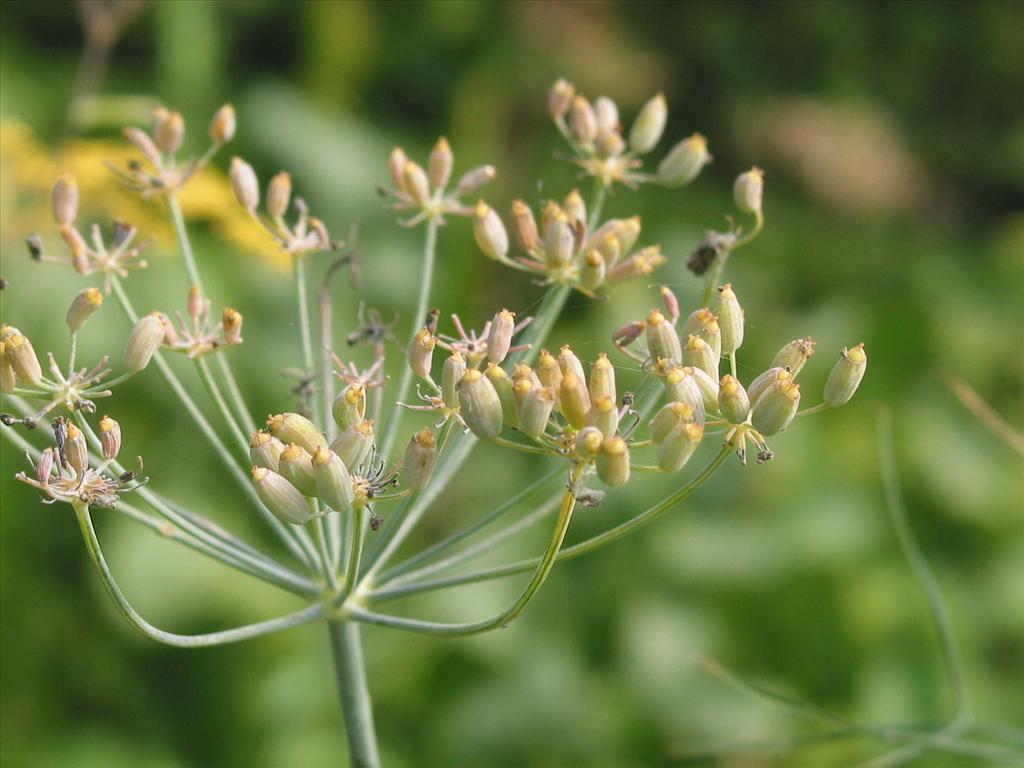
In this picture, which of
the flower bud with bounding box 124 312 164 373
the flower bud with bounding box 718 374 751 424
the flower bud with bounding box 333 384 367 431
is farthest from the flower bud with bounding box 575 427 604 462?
the flower bud with bounding box 124 312 164 373

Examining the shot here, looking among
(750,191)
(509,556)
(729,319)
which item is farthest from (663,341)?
(509,556)

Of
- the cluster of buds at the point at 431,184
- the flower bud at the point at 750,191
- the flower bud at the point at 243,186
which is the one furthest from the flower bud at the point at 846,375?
the flower bud at the point at 243,186

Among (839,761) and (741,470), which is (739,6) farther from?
(839,761)

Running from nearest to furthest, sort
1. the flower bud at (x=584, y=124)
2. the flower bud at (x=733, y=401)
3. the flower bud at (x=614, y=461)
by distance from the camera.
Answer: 1. the flower bud at (x=614, y=461)
2. the flower bud at (x=733, y=401)
3. the flower bud at (x=584, y=124)

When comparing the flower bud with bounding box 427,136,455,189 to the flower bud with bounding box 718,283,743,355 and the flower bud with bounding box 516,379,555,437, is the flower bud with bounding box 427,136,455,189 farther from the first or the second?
the flower bud with bounding box 516,379,555,437

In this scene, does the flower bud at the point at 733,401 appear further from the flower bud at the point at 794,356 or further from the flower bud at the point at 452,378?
the flower bud at the point at 452,378

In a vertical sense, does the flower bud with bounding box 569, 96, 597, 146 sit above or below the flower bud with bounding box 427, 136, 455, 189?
above
